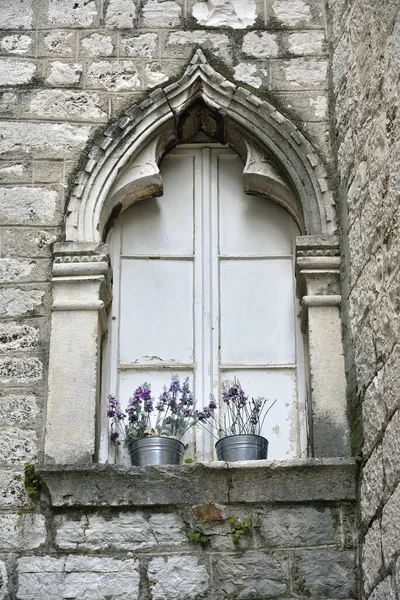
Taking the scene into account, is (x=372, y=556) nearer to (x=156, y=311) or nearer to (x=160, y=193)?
(x=156, y=311)

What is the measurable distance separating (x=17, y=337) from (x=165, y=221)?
984mm

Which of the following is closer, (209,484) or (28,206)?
(209,484)

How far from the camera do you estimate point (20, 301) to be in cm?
498

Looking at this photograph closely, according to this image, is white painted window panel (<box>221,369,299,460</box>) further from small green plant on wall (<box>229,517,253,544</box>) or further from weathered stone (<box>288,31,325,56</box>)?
weathered stone (<box>288,31,325,56</box>)

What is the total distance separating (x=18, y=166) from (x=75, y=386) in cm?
119

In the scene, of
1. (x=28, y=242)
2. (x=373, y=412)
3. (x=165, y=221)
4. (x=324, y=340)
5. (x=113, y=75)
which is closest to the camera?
(x=373, y=412)

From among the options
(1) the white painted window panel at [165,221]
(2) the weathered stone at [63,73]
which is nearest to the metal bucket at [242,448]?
(1) the white painted window panel at [165,221]

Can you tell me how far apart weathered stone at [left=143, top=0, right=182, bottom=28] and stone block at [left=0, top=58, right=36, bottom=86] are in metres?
0.64

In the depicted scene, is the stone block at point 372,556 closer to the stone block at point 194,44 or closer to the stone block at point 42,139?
the stone block at point 42,139

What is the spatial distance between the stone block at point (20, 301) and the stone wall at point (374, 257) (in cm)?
138

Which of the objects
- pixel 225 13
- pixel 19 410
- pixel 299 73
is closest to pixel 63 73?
pixel 225 13

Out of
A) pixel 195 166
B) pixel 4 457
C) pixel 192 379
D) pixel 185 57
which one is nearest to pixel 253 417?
pixel 192 379

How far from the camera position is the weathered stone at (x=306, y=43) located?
18.4 ft

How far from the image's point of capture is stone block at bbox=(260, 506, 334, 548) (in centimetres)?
443
